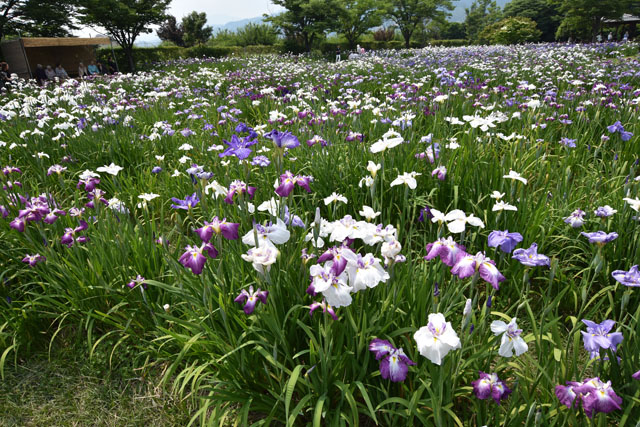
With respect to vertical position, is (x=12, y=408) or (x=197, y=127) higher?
(x=197, y=127)

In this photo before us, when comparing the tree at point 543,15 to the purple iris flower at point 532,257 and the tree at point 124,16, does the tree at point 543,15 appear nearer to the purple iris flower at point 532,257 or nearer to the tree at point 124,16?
the tree at point 124,16

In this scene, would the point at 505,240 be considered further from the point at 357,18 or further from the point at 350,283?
the point at 357,18

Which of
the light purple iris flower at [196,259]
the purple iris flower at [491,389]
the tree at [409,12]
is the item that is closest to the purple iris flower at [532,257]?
the purple iris flower at [491,389]

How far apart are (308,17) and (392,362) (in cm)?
3713

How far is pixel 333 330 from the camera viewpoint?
1.76 meters

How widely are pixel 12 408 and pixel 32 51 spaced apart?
3414cm

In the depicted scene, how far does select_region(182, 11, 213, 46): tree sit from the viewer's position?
55.3 metres

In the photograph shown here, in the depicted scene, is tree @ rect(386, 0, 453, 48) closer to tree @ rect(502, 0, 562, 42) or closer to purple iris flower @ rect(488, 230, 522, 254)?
tree @ rect(502, 0, 562, 42)

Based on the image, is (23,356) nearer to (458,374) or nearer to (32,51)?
(458,374)

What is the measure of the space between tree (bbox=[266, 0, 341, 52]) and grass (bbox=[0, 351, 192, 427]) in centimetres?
3499

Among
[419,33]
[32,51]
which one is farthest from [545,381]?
[419,33]

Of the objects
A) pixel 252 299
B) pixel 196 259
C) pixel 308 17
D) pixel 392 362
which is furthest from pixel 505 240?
pixel 308 17

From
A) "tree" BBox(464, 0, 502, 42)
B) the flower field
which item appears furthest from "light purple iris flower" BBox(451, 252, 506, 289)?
"tree" BBox(464, 0, 502, 42)

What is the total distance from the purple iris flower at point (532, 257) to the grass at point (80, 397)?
1.90 metres
